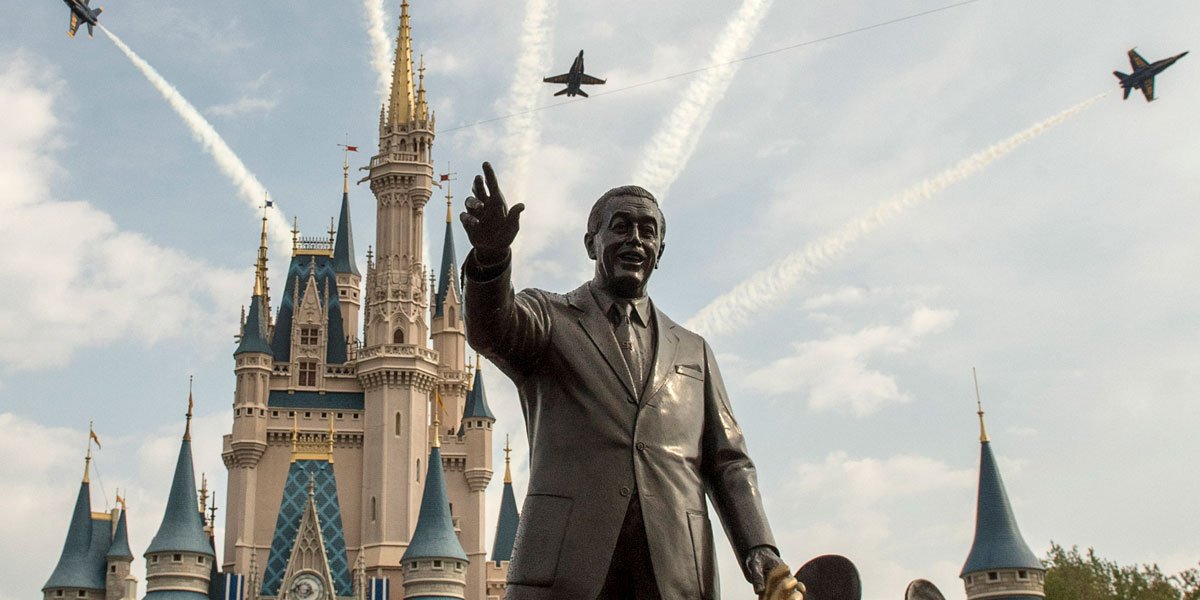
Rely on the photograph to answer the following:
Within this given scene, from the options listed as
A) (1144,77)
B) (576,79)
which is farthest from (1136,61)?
(576,79)

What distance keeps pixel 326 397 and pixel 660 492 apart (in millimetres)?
68399

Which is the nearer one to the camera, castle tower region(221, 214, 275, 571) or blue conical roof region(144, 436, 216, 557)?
blue conical roof region(144, 436, 216, 557)

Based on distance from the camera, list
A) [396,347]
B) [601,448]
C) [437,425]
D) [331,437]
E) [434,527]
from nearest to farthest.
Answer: [601,448], [434,527], [331,437], [437,425], [396,347]

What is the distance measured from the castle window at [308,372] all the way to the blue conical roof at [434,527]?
10462 millimetres

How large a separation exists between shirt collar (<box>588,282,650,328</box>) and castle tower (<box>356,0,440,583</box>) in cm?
6180

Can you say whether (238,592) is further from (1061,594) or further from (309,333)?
(1061,594)

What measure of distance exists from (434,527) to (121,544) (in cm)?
1355

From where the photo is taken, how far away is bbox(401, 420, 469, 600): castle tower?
6300 centimetres

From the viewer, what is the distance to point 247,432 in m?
70.1

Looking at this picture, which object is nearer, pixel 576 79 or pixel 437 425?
pixel 576 79

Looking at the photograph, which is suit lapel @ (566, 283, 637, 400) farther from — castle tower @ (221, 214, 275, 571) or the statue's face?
castle tower @ (221, 214, 275, 571)

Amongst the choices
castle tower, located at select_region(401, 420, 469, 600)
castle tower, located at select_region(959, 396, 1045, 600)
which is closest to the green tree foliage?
castle tower, located at select_region(959, 396, 1045, 600)

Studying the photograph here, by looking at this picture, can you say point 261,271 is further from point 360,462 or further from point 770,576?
point 770,576

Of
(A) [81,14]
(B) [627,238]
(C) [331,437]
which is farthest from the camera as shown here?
(C) [331,437]
